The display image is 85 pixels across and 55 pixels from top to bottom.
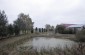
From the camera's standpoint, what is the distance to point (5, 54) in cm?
727

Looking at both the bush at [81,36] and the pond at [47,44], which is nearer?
the pond at [47,44]

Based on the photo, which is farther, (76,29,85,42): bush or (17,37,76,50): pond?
(76,29,85,42): bush

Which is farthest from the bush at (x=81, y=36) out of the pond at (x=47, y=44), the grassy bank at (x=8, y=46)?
the grassy bank at (x=8, y=46)

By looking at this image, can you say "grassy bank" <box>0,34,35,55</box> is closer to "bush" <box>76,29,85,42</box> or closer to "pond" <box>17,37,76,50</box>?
"pond" <box>17,37,76,50</box>

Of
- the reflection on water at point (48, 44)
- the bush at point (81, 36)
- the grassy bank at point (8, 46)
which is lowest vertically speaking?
the reflection on water at point (48, 44)

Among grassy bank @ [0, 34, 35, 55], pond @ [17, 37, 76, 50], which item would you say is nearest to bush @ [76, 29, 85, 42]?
pond @ [17, 37, 76, 50]

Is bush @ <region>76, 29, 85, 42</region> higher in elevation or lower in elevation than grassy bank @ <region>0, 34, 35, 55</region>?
higher

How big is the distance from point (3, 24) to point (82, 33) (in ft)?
37.8

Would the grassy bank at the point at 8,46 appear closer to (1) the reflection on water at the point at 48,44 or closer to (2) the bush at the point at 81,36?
(1) the reflection on water at the point at 48,44

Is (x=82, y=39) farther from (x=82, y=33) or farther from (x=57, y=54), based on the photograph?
(x=57, y=54)

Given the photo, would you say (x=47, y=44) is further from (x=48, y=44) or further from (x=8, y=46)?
(x=8, y=46)

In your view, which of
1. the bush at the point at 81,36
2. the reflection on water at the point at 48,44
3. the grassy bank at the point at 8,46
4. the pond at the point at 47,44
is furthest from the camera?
the bush at the point at 81,36

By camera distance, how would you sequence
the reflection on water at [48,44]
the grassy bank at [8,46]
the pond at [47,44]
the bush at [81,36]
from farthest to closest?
the bush at [81,36], the reflection on water at [48,44], the pond at [47,44], the grassy bank at [8,46]

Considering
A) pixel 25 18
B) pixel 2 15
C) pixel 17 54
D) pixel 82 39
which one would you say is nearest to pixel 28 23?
pixel 25 18
